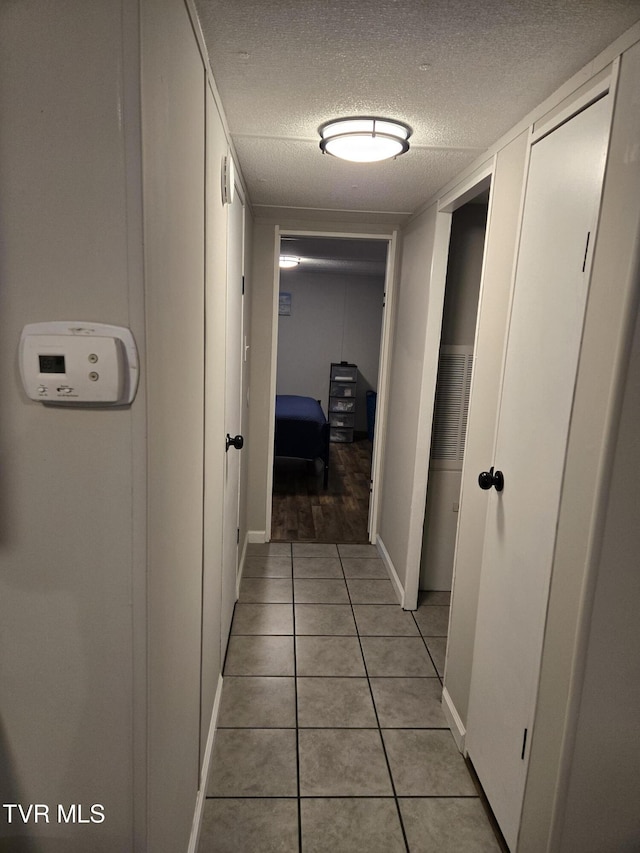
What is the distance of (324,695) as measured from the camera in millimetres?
2471

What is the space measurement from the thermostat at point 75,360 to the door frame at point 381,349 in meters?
2.89

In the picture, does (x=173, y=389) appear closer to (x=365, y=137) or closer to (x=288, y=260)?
(x=365, y=137)

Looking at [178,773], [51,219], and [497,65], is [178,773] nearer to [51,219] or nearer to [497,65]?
[51,219]

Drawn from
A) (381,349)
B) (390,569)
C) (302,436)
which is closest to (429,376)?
(381,349)

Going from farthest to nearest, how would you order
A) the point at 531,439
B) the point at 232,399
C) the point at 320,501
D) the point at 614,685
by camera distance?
the point at 320,501
the point at 232,399
the point at 531,439
the point at 614,685

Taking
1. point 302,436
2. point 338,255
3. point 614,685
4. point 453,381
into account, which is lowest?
point 302,436

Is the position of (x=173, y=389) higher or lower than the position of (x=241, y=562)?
higher

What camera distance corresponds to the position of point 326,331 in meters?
7.99

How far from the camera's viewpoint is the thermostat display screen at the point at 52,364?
0.93 m

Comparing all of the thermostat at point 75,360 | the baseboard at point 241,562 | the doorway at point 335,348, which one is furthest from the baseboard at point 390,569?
the thermostat at point 75,360

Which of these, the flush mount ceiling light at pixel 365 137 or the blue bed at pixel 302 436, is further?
the blue bed at pixel 302 436

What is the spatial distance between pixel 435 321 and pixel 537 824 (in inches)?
87.8

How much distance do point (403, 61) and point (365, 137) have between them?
20.0 inches

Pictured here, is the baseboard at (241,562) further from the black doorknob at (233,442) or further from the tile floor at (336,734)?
the black doorknob at (233,442)
